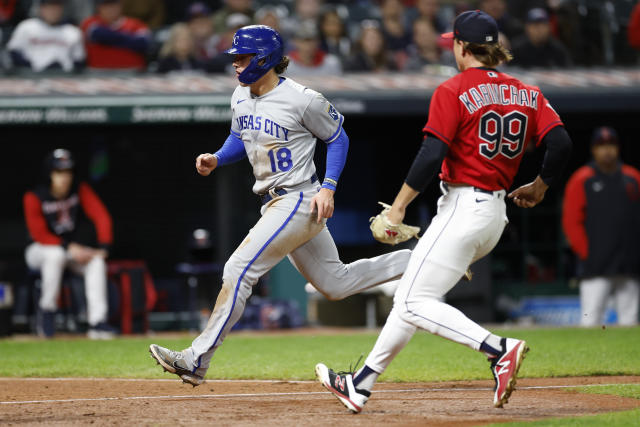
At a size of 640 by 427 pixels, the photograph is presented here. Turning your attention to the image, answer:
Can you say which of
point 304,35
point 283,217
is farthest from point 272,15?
point 283,217

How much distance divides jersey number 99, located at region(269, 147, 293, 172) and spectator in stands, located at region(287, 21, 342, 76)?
6.25 metres

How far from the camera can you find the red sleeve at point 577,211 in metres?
9.98

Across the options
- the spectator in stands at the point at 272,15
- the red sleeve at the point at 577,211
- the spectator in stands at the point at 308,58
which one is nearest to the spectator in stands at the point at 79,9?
the spectator in stands at the point at 272,15

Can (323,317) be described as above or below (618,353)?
below

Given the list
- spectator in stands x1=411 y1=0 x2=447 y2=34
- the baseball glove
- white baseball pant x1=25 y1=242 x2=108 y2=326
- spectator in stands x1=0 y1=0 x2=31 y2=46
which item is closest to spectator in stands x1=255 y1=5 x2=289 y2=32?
spectator in stands x1=411 y1=0 x2=447 y2=34

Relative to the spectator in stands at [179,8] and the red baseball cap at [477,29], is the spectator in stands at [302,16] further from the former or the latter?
the red baseball cap at [477,29]

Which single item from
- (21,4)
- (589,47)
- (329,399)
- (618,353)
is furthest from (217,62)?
(329,399)

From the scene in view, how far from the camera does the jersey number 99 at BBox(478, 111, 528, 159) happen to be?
4273mm

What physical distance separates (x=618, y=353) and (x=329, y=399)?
9.21ft

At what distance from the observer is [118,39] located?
37.7 ft

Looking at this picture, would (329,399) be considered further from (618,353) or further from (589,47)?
(589,47)

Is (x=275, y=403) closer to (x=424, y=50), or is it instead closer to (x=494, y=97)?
(x=494, y=97)

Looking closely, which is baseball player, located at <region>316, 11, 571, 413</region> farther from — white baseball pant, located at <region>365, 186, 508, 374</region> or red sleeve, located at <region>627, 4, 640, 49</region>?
red sleeve, located at <region>627, 4, 640, 49</region>

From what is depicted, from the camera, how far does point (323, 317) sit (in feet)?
36.5
